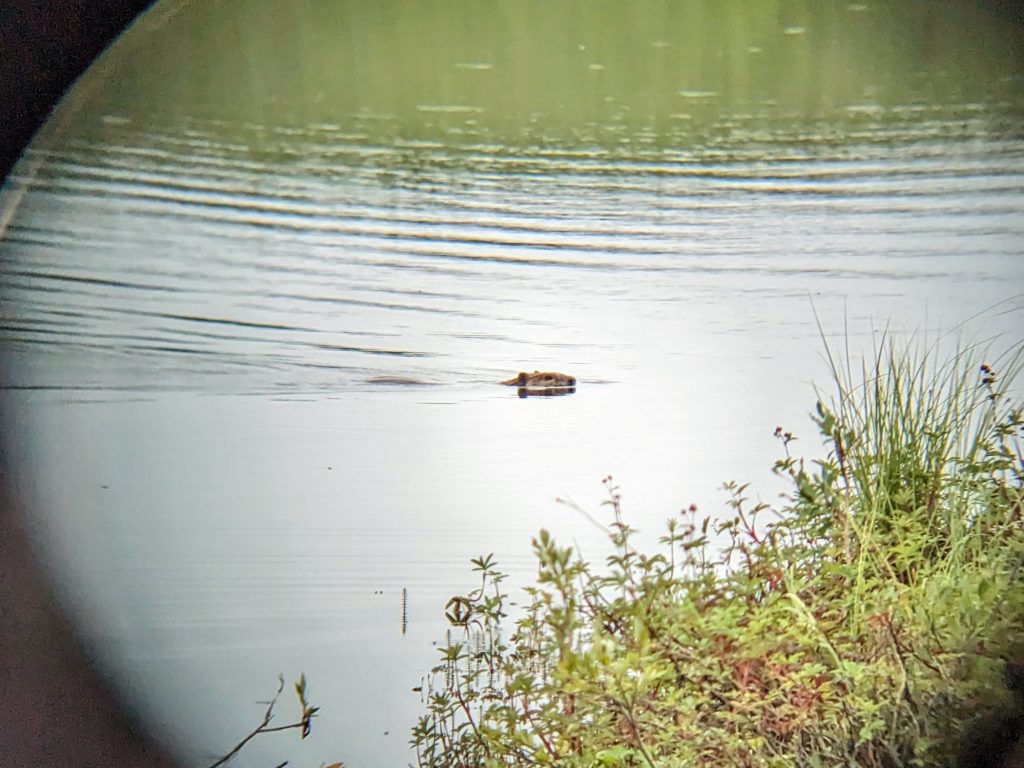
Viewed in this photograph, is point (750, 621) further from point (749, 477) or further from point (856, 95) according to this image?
point (856, 95)

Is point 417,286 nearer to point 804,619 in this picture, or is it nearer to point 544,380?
point 544,380

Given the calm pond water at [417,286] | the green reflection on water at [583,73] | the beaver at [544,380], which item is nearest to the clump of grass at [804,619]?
the calm pond water at [417,286]

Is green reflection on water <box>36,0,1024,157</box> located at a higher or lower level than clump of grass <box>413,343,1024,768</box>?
higher

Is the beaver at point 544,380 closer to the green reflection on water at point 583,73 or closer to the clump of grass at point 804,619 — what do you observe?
the clump of grass at point 804,619

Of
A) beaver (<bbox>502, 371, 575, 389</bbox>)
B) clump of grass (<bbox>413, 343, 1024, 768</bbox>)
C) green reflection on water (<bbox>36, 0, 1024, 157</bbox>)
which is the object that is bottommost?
clump of grass (<bbox>413, 343, 1024, 768</bbox>)

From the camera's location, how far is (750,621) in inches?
39.4

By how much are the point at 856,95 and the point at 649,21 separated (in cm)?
28

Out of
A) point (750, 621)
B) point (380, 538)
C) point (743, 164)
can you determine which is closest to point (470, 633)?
point (380, 538)

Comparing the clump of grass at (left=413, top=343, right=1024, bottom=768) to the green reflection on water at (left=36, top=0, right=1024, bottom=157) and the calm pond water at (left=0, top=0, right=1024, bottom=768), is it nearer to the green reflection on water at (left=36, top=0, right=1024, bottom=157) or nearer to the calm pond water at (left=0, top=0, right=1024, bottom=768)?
the calm pond water at (left=0, top=0, right=1024, bottom=768)

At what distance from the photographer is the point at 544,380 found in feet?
3.42

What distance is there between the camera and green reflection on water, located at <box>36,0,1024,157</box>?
1.04 meters

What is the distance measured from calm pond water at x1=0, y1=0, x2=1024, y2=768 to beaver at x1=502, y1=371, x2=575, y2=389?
14 millimetres

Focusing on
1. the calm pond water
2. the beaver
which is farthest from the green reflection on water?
the beaver

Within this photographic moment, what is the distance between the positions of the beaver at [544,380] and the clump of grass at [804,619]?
157 millimetres
